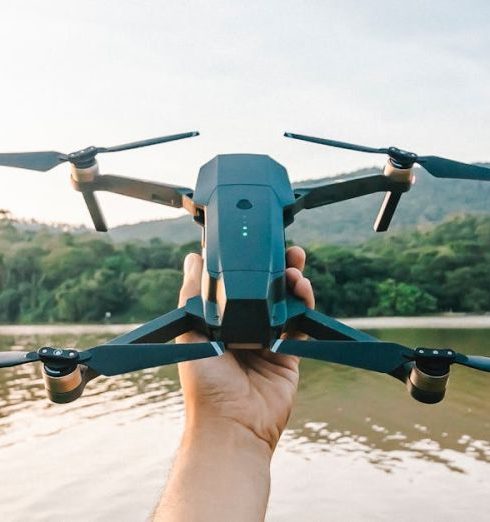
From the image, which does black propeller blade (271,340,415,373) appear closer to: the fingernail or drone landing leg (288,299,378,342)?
drone landing leg (288,299,378,342)

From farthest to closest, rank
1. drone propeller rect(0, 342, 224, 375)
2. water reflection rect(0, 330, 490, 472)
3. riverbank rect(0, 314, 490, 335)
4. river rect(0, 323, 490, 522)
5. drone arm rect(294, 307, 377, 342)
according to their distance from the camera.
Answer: riverbank rect(0, 314, 490, 335)
water reflection rect(0, 330, 490, 472)
river rect(0, 323, 490, 522)
drone arm rect(294, 307, 377, 342)
drone propeller rect(0, 342, 224, 375)

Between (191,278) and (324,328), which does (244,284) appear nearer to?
(324,328)

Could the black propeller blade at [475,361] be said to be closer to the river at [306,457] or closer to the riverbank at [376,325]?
the river at [306,457]

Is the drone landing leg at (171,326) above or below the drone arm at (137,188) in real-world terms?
below

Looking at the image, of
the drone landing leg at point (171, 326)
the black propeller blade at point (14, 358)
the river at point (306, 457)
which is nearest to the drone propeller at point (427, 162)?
the drone landing leg at point (171, 326)

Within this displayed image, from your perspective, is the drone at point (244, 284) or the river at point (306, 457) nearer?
the drone at point (244, 284)

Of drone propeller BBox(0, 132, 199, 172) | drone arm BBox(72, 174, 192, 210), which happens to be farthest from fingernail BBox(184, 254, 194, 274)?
drone propeller BBox(0, 132, 199, 172)

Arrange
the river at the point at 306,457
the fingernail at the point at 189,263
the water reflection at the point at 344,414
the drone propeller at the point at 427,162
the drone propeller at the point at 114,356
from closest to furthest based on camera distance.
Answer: the drone propeller at the point at 114,356
the drone propeller at the point at 427,162
the fingernail at the point at 189,263
the river at the point at 306,457
the water reflection at the point at 344,414
